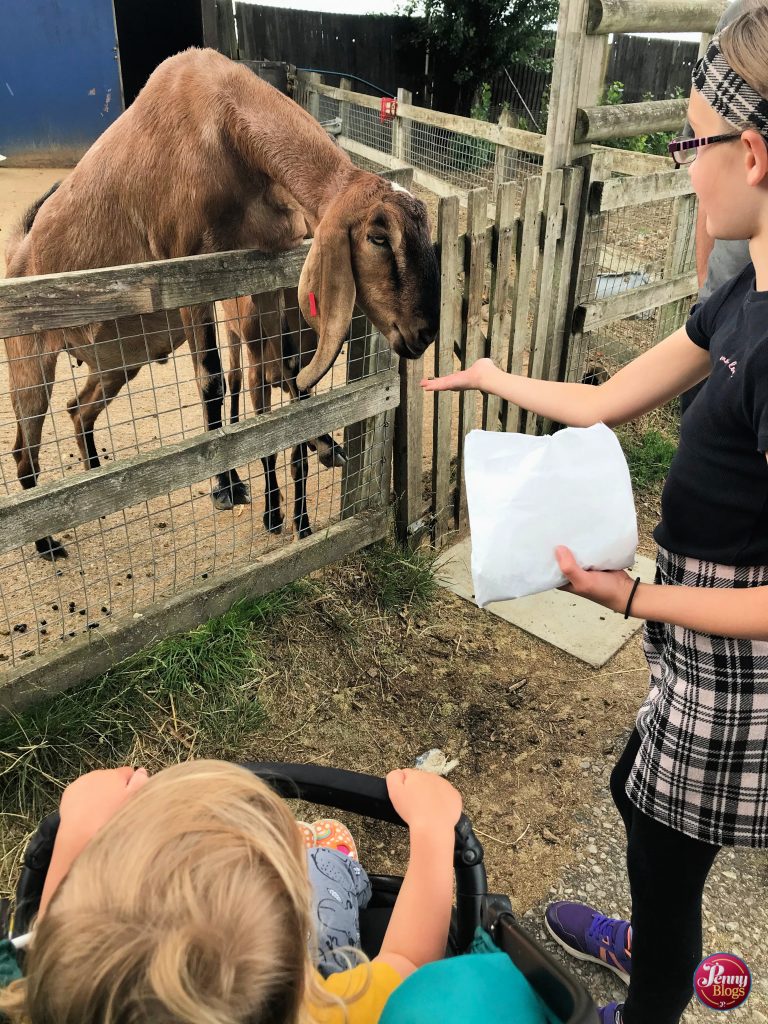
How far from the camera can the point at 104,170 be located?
3.43 m

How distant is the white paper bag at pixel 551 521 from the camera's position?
1265 mm

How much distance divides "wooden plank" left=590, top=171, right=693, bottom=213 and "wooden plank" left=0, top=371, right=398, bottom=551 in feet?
5.42

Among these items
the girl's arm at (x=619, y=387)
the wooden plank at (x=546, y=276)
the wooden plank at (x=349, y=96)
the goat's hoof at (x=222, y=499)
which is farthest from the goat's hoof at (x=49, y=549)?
the wooden plank at (x=349, y=96)

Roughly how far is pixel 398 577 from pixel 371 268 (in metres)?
1.47

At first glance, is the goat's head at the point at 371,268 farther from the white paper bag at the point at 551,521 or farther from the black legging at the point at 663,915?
the black legging at the point at 663,915

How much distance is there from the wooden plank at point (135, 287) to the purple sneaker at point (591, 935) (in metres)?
2.27

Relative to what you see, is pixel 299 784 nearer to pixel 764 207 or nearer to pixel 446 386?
pixel 446 386

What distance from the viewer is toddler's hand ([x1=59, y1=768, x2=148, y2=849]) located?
53.7 inches

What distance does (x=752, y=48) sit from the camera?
1.11 metres

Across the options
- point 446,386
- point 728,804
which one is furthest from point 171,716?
point 728,804

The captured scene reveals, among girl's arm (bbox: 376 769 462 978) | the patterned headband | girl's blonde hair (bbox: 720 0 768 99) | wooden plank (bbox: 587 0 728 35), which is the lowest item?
girl's arm (bbox: 376 769 462 978)

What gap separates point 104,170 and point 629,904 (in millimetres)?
3564

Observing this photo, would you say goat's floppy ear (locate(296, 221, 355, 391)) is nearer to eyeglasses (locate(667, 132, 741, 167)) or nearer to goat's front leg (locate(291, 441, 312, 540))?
goat's front leg (locate(291, 441, 312, 540))

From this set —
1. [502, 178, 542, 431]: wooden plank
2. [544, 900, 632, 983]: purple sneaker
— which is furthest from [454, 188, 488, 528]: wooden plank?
[544, 900, 632, 983]: purple sneaker
